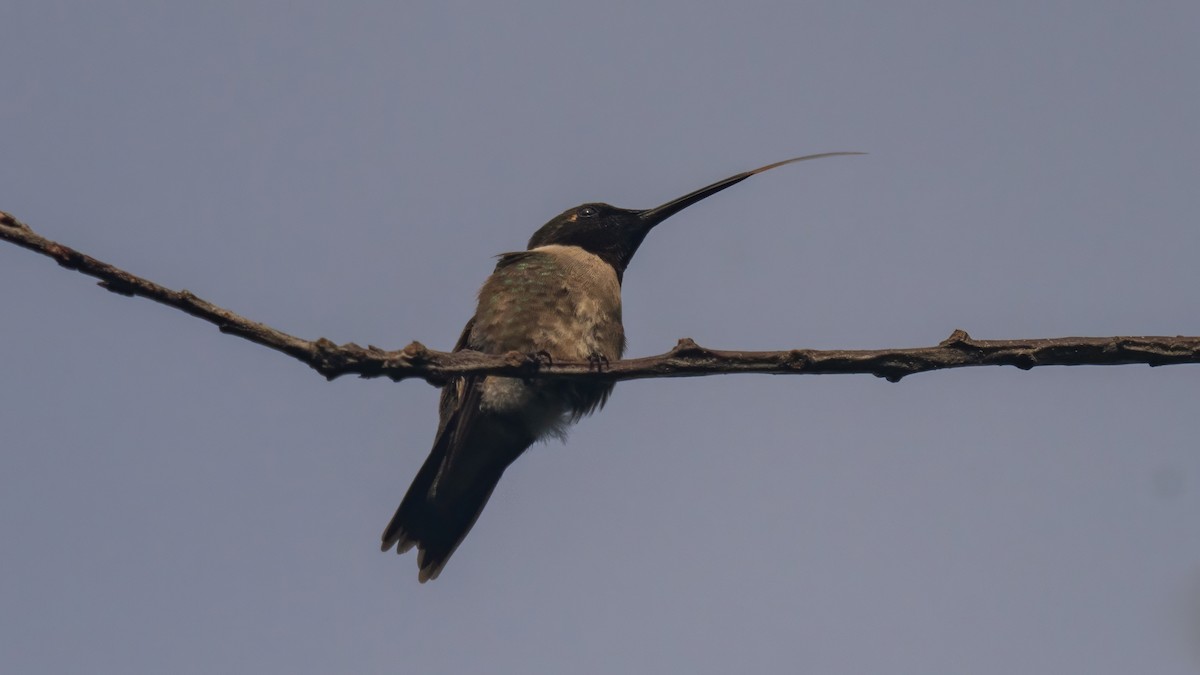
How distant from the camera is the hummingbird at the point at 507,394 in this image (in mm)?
6902

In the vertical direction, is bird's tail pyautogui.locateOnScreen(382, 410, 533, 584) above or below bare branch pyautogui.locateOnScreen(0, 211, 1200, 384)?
below

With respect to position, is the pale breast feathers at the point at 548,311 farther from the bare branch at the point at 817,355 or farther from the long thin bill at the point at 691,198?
the bare branch at the point at 817,355

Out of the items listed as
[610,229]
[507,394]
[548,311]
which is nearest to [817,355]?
[548,311]

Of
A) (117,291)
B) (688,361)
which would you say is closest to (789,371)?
(688,361)

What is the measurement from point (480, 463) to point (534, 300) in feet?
3.85

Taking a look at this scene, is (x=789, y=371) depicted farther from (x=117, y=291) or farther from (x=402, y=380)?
(x=117, y=291)

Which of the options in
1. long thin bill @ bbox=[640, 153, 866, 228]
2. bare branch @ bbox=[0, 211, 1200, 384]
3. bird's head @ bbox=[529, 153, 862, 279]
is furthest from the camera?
bird's head @ bbox=[529, 153, 862, 279]

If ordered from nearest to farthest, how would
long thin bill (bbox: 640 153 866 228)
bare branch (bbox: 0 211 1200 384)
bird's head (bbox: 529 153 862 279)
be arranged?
bare branch (bbox: 0 211 1200 384) → long thin bill (bbox: 640 153 866 228) → bird's head (bbox: 529 153 862 279)

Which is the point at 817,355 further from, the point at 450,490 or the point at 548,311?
the point at 450,490

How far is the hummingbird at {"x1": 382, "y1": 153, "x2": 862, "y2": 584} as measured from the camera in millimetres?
6902

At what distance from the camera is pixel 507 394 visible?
6.99m

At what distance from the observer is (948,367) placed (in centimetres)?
379

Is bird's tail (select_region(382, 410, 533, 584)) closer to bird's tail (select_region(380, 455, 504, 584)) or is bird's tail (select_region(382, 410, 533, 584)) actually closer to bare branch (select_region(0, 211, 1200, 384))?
bird's tail (select_region(380, 455, 504, 584))

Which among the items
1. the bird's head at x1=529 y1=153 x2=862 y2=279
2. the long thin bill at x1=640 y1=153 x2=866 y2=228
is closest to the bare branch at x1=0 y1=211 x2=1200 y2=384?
the long thin bill at x1=640 y1=153 x2=866 y2=228
